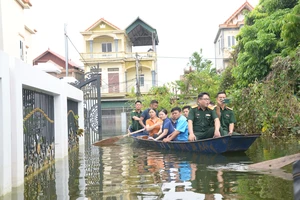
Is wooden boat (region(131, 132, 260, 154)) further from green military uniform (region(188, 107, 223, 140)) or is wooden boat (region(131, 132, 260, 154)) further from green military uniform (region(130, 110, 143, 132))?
green military uniform (region(130, 110, 143, 132))

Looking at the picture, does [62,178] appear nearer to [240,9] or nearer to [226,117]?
[226,117]

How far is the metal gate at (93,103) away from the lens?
17734 millimetres

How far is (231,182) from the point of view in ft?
21.2

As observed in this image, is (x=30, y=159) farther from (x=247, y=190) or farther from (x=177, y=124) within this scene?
(x=177, y=124)

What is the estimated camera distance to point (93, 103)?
18531 mm

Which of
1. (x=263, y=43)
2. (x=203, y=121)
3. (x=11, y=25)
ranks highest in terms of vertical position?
(x=11, y=25)

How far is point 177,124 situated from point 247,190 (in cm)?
600

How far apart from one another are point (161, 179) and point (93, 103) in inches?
470

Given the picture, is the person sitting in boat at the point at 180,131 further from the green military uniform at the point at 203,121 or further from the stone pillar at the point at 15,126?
the stone pillar at the point at 15,126

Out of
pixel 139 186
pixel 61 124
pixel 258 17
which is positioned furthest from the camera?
pixel 258 17

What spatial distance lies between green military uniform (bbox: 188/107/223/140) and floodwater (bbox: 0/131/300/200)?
59 centimetres

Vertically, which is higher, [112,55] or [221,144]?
[112,55]

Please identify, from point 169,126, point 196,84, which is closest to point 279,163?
point 169,126

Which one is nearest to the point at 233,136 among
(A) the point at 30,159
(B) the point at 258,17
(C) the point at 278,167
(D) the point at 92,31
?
(C) the point at 278,167
